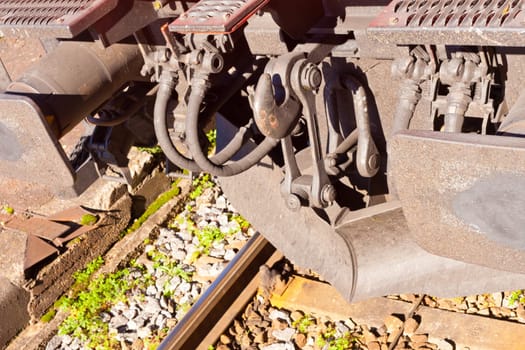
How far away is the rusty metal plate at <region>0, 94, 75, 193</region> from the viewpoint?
3236 millimetres

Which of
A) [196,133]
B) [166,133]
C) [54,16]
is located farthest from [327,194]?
[54,16]

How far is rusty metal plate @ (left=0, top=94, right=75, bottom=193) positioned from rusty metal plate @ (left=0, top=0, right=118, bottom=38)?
1.15 feet

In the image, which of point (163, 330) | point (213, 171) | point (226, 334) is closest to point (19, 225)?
point (163, 330)

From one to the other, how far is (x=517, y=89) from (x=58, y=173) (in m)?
2.14

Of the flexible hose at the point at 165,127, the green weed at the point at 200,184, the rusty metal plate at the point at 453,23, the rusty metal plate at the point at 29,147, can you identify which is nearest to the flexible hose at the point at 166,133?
the flexible hose at the point at 165,127

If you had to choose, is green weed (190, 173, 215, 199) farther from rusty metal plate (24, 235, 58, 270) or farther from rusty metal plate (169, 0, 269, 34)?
rusty metal plate (169, 0, 269, 34)

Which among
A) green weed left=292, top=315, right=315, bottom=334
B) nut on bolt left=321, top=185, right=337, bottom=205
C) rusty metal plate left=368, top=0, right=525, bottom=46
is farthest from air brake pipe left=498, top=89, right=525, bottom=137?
green weed left=292, top=315, right=315, bottom=334

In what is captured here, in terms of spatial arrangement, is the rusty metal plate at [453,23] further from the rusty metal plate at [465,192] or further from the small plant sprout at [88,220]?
the small plant sprout at [88,220]

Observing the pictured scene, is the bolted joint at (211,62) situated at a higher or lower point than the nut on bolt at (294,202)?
higher

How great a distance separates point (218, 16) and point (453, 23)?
0.94 metres

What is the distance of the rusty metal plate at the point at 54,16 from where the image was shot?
10.3 ft

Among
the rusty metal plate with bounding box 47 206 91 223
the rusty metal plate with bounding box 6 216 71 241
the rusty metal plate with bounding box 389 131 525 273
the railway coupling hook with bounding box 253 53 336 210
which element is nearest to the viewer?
the rusty metal plate with bounding box 389 131 525 273

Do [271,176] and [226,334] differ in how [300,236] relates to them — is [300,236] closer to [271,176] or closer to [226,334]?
[271,176]

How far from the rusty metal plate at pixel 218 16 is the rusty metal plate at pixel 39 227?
3051 mm
